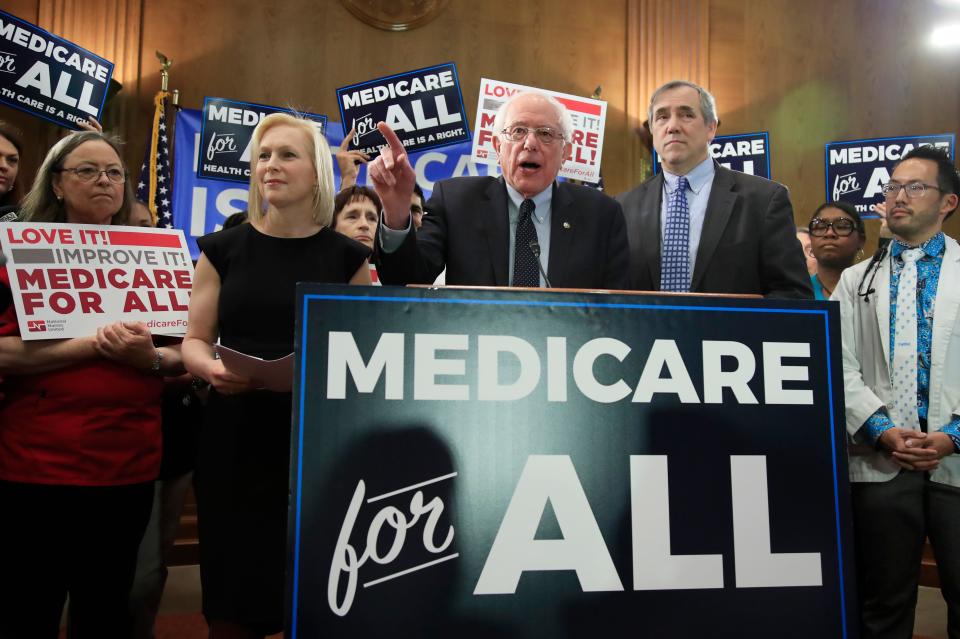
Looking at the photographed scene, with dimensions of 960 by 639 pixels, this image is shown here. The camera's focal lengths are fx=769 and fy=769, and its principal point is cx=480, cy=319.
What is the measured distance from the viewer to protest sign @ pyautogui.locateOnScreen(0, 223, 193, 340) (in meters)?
1.84

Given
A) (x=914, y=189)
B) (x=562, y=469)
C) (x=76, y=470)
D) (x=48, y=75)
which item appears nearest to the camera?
(x=562, y=469)

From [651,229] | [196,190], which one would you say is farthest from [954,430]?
[196,190]

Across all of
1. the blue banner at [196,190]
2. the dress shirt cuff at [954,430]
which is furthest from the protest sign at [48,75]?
the dress shirt cuff at [954,430]

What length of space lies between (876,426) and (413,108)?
3154 mm

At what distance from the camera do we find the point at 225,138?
4352 millimetres

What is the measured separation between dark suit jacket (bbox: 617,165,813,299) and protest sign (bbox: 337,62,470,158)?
2.46 metres

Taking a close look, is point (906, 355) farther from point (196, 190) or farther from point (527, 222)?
point (196, 190)

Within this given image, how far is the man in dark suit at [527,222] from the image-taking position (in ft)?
5.96

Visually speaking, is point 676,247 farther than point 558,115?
Yes

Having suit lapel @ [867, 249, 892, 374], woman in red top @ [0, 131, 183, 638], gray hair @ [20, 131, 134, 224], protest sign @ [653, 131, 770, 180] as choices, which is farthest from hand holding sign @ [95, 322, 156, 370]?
protest sign @ [653, 131, 770, 180]

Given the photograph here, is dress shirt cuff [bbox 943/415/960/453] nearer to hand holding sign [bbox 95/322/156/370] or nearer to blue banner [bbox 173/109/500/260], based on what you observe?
hand holding sign [bbox 95/322/156/370]

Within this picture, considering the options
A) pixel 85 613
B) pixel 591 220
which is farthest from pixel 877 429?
pixel 85 613

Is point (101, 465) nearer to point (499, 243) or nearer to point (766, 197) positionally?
point (499, 243)

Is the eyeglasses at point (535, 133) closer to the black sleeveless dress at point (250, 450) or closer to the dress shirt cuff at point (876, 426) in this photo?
the black sleeveless dress at point (250, 450)
